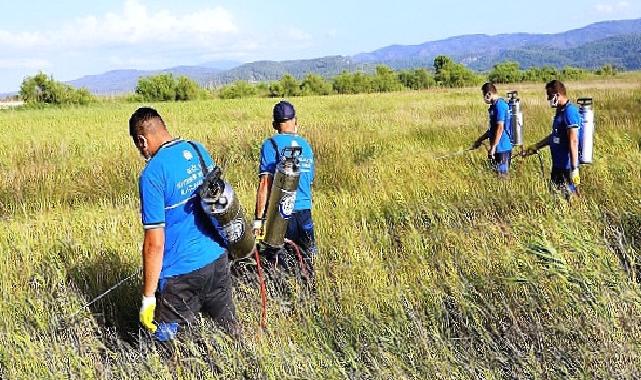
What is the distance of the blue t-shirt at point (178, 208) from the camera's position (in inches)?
124

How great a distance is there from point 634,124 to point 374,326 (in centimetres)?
1169

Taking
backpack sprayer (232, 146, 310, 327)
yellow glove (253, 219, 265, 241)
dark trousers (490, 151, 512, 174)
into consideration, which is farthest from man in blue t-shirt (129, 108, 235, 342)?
dark trousers (490, 151, 512, 174)

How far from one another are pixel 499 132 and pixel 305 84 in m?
55.2

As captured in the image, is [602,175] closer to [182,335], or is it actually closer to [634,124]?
[182,335]

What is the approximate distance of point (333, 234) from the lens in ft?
18.2

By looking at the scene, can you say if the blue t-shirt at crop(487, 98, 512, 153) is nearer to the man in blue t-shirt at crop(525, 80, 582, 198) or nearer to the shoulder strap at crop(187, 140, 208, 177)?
the man in blue t-shirt at crop(525, 80, 582, 198)

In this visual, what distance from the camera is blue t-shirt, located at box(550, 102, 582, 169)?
19.9 ft

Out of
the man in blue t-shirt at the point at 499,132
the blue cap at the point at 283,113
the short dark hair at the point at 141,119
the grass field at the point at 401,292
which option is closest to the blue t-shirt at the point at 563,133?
the grass field at the point at 401,292

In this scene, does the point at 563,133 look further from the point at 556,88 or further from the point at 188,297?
the point at 188,297

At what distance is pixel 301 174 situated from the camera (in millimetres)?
4602

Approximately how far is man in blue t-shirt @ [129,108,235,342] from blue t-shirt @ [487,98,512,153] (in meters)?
5.29

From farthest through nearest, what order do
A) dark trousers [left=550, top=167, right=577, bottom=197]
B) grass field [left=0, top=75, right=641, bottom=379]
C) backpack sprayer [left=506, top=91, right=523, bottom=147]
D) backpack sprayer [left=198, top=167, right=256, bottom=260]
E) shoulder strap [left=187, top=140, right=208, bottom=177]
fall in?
backpack sprayer [left=506, top=91, right=523, bottom=147], dark trousers [left=550, top=167, right=577, bottom=197], shoulder strap [left=187, top=140, right=208, bottom=177], backpack sprayer [left=198, top=167, right=256, bottom=260], grass field [left=0, top=75, right=641, bottom=379]

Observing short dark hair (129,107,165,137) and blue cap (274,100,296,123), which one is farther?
blue cap (274,100,296,123)

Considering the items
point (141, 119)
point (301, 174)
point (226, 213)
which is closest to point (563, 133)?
point (301, 174)
